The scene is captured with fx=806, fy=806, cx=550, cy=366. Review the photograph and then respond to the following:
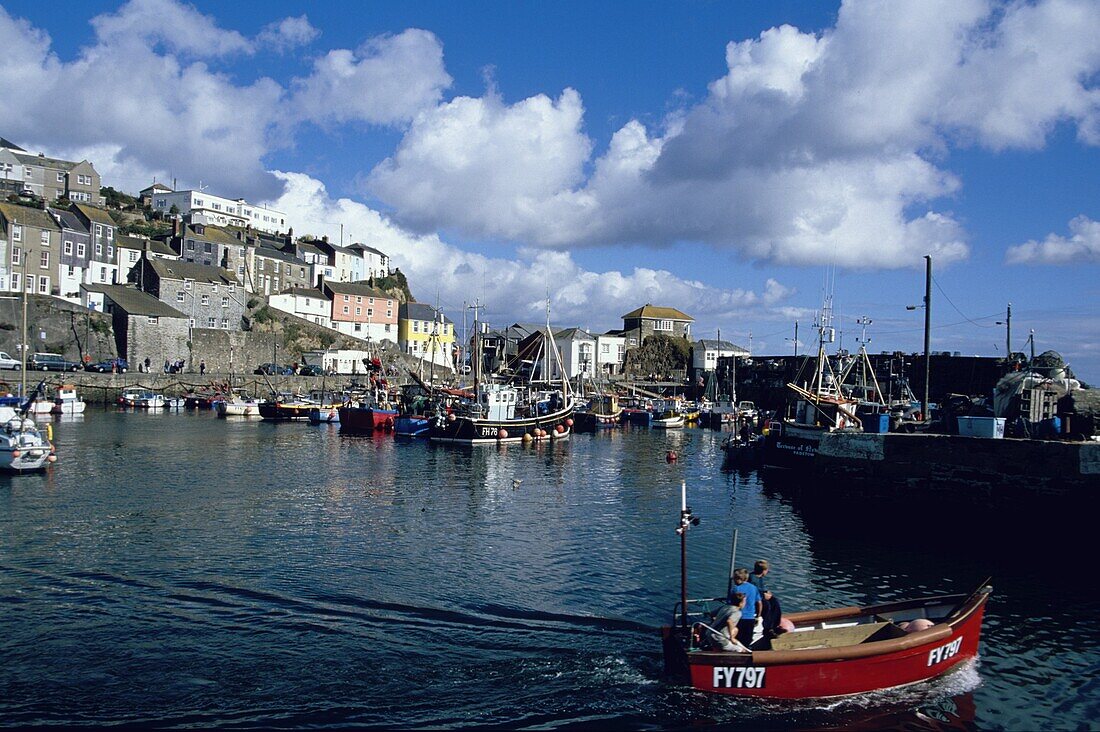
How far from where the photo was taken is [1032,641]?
19.5m

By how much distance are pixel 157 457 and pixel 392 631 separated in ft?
117

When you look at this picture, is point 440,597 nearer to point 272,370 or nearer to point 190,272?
point 272,370

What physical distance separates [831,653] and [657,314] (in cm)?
13725

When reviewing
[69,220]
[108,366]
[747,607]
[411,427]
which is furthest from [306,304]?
[747,607]

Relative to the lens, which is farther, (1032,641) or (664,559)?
(664,559)

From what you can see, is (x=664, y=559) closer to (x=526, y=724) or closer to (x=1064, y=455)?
(x=526, y=724)

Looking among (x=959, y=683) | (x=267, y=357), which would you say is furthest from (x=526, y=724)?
(x=267, y=357)

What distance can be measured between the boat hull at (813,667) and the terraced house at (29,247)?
101104 millimetres

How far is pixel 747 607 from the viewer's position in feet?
52.7

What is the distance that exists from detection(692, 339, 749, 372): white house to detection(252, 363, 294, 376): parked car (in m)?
65.7

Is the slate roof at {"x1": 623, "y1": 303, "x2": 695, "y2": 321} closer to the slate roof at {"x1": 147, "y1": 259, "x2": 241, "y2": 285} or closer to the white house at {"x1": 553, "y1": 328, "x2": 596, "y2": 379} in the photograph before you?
the white house at {"x1": 553, "y1": 328, "x2": 596, "y2": 379}

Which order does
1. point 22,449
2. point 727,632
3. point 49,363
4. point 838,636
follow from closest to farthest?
point 727,632 < point 838,636 < point 22,449 < point 49,363

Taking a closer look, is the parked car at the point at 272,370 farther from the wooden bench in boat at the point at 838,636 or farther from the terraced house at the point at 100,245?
the wooden bench in boat at the point at 838,636

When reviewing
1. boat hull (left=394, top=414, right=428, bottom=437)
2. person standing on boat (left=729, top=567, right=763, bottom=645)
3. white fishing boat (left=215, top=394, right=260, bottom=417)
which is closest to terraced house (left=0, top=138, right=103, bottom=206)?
white fishing boat (left=215, top=394, right=260, bottom=417)
